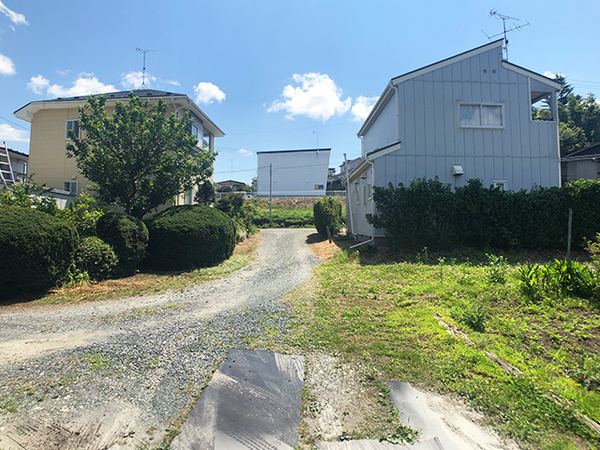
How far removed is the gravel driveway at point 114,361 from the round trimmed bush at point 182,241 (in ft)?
8.69

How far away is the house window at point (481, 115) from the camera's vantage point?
39.3 feet

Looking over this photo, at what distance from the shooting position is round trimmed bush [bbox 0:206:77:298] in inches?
236

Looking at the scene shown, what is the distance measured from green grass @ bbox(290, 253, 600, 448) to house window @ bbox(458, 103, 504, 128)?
8035 millimetres

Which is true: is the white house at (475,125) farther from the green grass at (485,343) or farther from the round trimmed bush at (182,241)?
the green grass at (485,343)

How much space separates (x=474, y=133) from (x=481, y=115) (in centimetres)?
80

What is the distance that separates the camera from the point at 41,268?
6461 millimetres

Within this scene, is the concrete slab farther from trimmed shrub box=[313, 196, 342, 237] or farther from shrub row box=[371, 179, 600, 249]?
trimmed shrub box=[313, 196, 342, 237]

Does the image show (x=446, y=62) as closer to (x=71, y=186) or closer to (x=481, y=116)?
(x=481, y=116)

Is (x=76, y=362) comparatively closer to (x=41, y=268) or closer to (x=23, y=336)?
(x=23, y=336)

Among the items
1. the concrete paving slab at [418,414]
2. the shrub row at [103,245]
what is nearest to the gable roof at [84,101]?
the shrub row at [103,245]

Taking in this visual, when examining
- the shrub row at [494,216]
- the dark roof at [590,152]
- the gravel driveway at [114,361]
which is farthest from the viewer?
the dark roof at [590,152]

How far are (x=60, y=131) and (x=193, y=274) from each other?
42.4 ft

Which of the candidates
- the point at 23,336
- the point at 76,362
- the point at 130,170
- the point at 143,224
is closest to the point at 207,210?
the point at 143,224

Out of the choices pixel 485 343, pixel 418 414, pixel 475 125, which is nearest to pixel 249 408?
pixel 418 414
